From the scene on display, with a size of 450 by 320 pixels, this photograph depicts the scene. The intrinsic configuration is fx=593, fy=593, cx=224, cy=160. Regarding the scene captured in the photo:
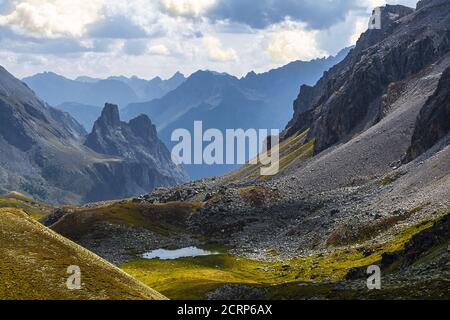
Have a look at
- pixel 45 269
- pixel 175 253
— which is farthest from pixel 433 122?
pixel 45 269

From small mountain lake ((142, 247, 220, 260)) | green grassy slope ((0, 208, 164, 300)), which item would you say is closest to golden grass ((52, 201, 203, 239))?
small mountain lake ((142, 247, 220, 260))

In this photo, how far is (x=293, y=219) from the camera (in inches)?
5901

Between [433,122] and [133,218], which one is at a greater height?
[433,122]

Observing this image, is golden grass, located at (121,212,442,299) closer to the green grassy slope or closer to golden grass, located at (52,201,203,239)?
golden grass, located at (52,201,203,239)

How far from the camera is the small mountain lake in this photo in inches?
5116

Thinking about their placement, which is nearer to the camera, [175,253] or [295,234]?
[175,253]

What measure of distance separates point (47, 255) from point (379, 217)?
7931 centimetres

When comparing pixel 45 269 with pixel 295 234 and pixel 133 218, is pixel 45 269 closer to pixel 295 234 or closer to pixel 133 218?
pixel 295 234

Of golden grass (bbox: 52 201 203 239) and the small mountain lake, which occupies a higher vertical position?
golden grass (bbox: 52 201 203 239)

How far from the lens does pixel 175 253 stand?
13525 centimetres

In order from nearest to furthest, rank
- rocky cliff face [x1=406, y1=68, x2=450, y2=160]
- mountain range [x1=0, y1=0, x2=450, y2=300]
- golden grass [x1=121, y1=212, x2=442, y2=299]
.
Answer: mountain range [x1=0, y1=0, x2=450, y2=300] < golden grass [x1=121, y1=212, x2=442, y2=299] < rocky cliff face [x1=406, y1=68, x2=450, y2=160]
